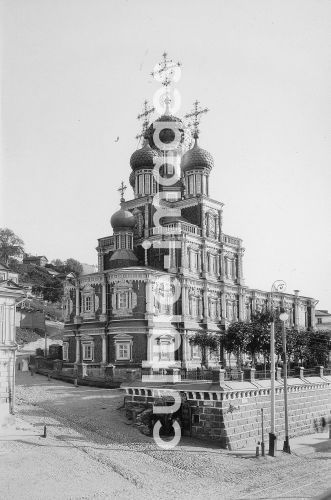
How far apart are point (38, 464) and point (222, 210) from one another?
117 feet

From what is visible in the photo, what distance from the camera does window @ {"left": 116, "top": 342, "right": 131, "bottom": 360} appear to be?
151 feet

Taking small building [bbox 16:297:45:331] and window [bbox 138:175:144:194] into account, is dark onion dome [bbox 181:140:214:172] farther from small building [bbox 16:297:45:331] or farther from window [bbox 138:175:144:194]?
small building [bbox 16:297:45:331]

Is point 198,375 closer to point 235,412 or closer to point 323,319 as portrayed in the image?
point 235,412

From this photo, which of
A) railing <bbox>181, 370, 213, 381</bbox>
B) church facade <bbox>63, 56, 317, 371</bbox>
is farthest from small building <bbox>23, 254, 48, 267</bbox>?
railing <bbox>181, 370, 213, 381</bbox>

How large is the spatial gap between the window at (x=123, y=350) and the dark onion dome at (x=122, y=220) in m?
11.0

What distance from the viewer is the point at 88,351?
4875cm

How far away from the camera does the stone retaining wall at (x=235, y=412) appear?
30.5 metres

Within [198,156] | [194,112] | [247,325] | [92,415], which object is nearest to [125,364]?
[247,325]

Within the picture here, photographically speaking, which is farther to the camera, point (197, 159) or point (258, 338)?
point (197, 159)

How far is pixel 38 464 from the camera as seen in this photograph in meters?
22.9

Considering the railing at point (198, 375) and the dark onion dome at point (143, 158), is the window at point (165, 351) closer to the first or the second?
the railing at point (198, 375)

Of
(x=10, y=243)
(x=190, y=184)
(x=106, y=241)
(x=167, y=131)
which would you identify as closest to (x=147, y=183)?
(x=190, y=184)

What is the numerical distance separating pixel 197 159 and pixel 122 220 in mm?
9472

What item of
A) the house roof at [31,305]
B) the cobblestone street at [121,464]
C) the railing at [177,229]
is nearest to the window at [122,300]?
the railing at [177,229]
